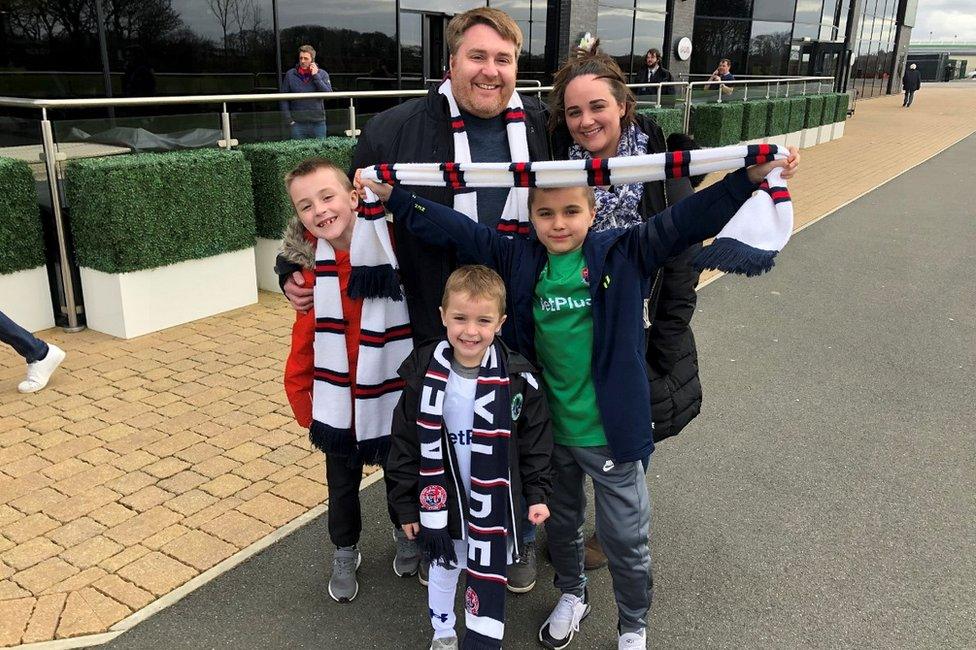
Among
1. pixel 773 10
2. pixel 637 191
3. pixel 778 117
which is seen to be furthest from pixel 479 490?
pixel 773 10

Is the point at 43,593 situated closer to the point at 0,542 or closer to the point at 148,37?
the point at 0,542

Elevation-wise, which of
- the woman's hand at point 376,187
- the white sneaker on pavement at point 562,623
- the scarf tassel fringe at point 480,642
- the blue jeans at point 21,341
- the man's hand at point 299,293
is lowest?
the white sneaker on pavement at point 562,623

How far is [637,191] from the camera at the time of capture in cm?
279

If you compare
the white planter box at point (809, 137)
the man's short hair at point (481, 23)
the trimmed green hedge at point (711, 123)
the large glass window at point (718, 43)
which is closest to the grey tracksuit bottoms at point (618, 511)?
the man's short hair at point (481, 23)

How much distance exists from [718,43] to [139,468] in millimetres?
25736

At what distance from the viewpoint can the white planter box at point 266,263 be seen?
7.15 m

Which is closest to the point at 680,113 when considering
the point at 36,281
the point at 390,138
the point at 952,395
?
the point at 952,395

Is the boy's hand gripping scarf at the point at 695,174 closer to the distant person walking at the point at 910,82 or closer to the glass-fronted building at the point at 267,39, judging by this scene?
the glass-fronted building at the point at 267,39

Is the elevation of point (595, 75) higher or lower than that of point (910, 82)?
higher

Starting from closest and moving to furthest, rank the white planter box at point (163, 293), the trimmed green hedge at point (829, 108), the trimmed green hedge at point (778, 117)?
1. the white planter box at point (163, 293)
2. the trimmed green hedge at point (778, 117)
3. the trimmed green hedge at point (829, 108)

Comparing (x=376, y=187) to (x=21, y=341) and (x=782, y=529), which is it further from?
(x=21, y=341)

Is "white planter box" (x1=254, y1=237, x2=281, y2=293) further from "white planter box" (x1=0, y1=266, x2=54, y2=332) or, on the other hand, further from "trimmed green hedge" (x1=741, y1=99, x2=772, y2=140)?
"trimmed green hedge" (x1=741, y1=99, x2=772, y2=140)

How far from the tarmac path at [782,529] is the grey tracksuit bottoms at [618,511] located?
0.99ft

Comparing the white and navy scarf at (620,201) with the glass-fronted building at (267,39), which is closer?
the white and navy scarf at (620,201)
